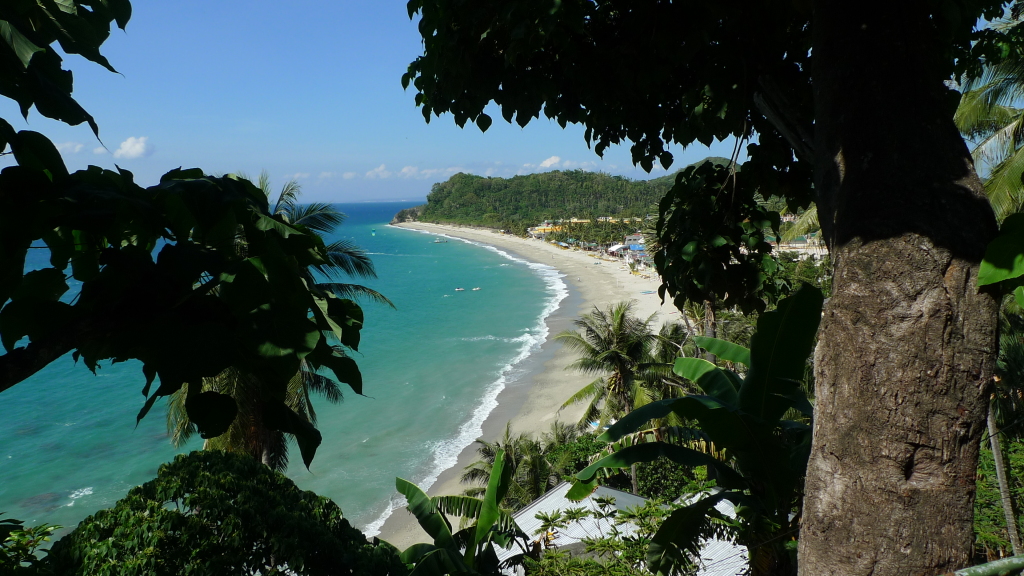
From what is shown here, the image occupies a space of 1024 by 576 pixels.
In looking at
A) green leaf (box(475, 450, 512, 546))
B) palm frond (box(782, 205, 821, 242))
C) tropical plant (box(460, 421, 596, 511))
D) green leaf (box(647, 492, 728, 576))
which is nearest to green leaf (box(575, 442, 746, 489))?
green leaf (box(647, 492, 728, 576))

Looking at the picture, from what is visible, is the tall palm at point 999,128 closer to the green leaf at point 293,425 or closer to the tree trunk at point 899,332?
the tree trunk at point 899,332

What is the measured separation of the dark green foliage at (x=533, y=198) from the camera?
417ft

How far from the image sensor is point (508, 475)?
20.7ft

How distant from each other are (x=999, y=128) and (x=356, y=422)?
22.7 meters

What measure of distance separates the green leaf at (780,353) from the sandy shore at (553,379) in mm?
14336

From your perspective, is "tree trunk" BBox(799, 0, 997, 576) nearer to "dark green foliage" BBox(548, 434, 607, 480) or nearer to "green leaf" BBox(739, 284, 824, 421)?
"green leaf" BBox(739, 284, 824, 421)

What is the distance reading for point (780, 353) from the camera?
129 inches

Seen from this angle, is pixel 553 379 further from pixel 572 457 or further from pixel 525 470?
pixel 572 457

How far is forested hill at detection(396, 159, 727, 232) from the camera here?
127 metres

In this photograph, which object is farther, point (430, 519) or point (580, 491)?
point (430, 519)

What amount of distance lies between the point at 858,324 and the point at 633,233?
77.6 metres

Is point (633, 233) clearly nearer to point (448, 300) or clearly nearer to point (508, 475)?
point (448, 300)

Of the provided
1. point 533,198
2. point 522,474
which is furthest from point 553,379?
point 533,198

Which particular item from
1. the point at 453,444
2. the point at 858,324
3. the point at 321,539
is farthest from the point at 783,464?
the point at 453,444
